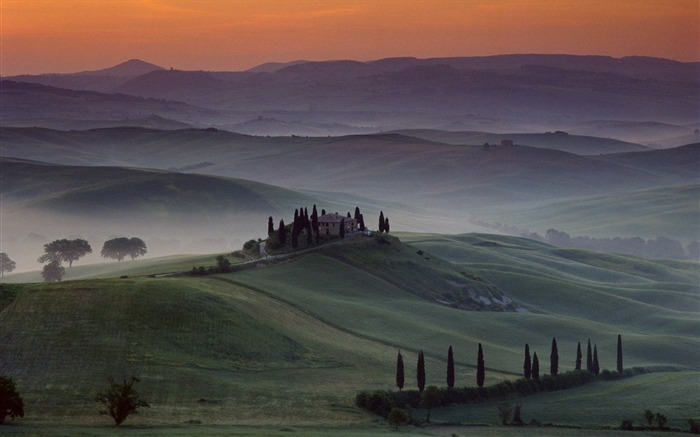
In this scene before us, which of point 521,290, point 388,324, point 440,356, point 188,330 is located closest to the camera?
point 188,330

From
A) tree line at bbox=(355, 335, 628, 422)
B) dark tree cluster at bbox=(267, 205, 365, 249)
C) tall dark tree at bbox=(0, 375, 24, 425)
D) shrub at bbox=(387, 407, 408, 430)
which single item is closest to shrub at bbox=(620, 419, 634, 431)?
tree line at bbox=(355, 335, 628, 422)

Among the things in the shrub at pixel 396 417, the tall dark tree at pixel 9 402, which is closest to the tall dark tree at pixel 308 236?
the shrub at pixel 396 417

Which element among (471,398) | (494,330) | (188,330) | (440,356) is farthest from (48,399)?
(494,330)

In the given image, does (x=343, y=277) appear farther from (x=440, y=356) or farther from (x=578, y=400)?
(x=578, y=400)

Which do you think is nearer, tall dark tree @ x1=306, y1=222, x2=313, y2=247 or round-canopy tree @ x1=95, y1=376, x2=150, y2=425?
round-canopy tree @ x1=95, y1=376, x2=150, y2=425

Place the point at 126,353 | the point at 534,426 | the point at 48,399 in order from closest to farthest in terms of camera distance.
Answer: the point at 48,399
the point at 534,426
the point at 126,353

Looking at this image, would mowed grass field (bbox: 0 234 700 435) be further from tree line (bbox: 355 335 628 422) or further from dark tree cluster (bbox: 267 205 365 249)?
dark tree cluster (bbox: 267 205 365 249)
